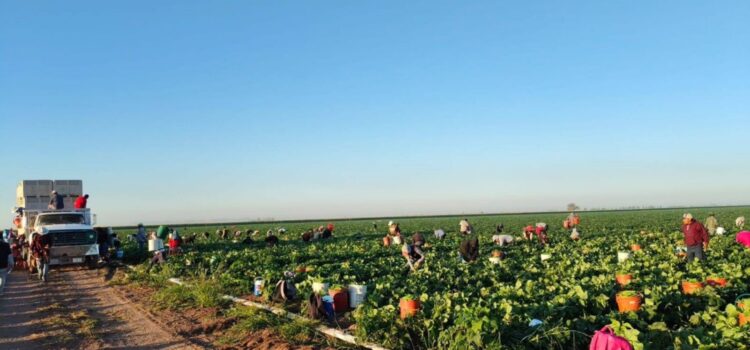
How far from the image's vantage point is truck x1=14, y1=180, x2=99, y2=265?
2011cm

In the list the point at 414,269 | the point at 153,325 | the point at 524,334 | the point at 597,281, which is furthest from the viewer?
the point at 414,269

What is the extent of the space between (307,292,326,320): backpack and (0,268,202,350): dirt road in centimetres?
210

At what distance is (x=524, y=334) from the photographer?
7059 mm

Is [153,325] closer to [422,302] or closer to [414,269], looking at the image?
[422,302]

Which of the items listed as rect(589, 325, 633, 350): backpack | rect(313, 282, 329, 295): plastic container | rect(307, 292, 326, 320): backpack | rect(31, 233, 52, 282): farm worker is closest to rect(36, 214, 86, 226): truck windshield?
rect(31, 233, 52, 282): farm worker

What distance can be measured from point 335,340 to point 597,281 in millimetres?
6242

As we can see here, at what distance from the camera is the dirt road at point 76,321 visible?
8828mm

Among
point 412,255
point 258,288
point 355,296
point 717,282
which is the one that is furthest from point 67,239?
point 717,282

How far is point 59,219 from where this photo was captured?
72.3 ft

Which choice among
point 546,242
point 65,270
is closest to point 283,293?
point 65,270

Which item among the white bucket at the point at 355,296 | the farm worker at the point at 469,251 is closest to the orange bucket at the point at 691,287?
the white bucket at the point at 355,296

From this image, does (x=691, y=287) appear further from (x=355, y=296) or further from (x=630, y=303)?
(x=355, y=296)

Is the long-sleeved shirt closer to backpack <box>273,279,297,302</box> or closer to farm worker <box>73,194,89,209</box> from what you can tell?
backpack <box>273,279,297,302</box>

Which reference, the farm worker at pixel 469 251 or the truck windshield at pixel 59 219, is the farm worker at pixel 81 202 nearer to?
the truck windshield at pixel 59 219
